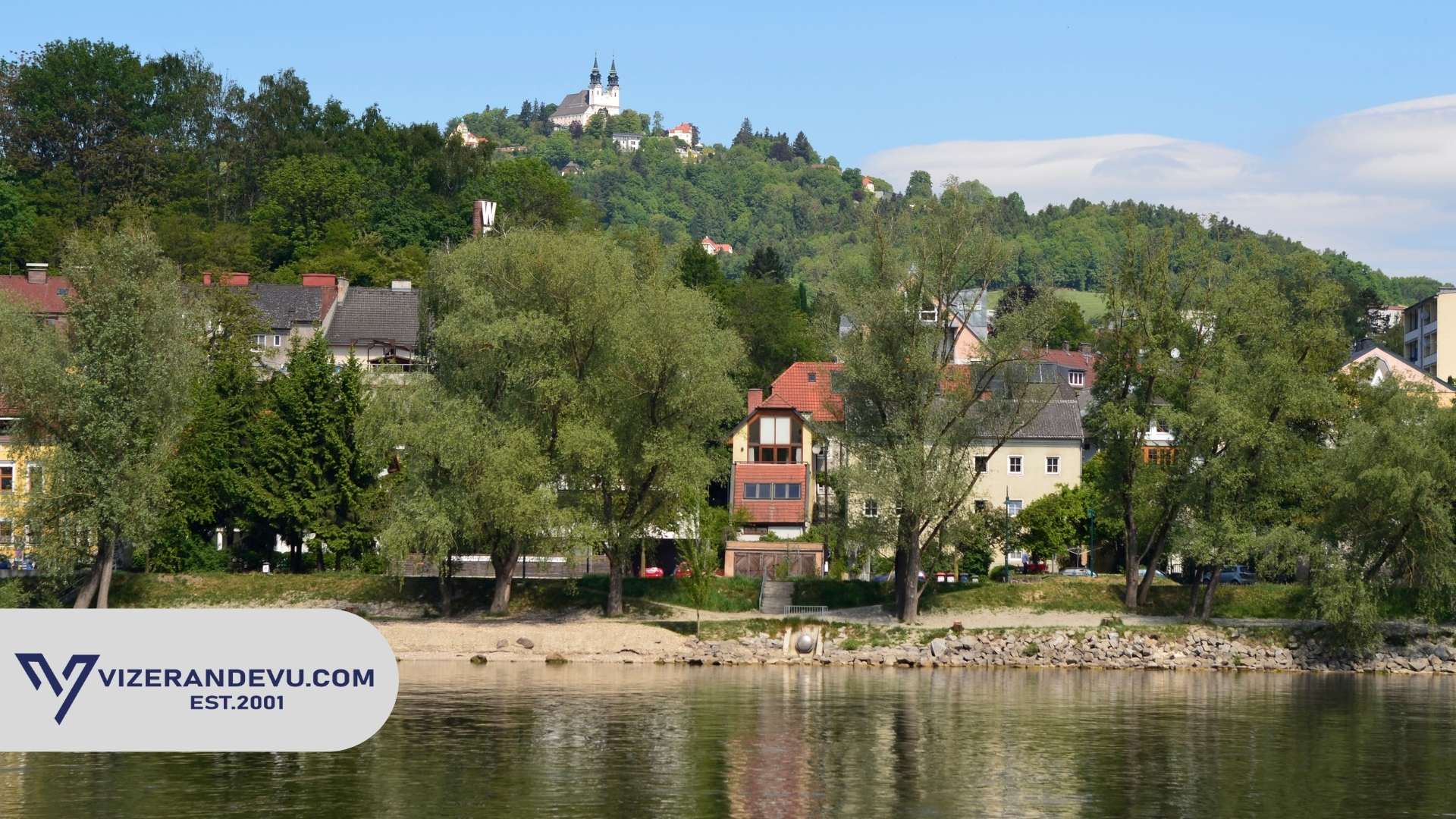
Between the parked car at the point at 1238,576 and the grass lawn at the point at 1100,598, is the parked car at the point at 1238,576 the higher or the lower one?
the higher one

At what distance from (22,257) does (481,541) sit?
68303 millimetres

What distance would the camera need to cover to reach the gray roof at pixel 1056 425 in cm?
8562

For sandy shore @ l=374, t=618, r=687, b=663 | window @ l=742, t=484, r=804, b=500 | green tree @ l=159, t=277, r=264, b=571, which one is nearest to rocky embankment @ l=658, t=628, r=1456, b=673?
sandy shore @ l=374, t=618, r=687, b=663

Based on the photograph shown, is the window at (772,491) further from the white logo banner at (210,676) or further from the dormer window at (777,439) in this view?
the white logo banner at (210,676)

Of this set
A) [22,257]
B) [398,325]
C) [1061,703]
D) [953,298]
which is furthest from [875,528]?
[22,257]

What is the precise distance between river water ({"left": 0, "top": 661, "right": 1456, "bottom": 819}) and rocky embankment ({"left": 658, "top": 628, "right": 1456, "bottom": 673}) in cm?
576

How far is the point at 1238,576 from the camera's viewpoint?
77.8m

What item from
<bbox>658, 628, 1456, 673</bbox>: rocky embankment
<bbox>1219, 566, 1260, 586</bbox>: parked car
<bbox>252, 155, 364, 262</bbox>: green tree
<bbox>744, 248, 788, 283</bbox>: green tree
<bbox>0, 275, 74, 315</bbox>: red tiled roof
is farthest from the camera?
<bbox>744, 248, 788, 283</bbox>: green tree

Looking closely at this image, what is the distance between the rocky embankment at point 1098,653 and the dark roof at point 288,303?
4958 cm

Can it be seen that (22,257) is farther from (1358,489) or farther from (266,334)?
(1358,489)

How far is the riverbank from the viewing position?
62531 mm

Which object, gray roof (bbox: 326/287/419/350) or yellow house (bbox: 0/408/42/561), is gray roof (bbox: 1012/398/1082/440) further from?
yellow house (bbox: 0/408/42/561)

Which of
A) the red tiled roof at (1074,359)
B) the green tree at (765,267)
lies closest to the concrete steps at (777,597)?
the red tiled roof at (1074,359)

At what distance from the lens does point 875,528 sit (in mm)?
64000
